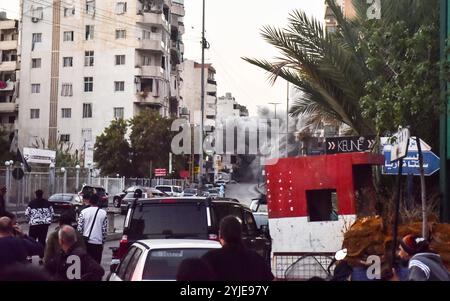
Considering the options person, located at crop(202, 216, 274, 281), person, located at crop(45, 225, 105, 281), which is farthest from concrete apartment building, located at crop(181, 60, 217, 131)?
person, located at crop(202, 216, 274, 281)

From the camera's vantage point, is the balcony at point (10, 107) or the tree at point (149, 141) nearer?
the tree at point (149, 141)

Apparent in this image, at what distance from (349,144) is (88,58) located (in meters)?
62.1

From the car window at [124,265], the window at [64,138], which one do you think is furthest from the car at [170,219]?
the window at [64,138]

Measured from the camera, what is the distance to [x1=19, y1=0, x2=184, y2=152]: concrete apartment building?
73125 millimetres

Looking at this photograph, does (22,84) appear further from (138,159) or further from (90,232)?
(90,232)

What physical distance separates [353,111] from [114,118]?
58.5 meters

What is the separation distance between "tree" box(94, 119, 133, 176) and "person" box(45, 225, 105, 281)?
58.1 meters

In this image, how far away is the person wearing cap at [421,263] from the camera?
239 inches

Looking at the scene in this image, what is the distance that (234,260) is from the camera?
5.62 meters

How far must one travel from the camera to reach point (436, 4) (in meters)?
15.2

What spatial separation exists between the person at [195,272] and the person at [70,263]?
2.31 meters

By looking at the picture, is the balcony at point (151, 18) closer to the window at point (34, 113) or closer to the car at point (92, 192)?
the window at point (34, 113)

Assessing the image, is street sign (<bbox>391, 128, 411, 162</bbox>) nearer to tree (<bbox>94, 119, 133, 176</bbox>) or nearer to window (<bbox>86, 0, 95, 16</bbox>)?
tree (<bbox>94, 119, 133, 176</bbox>)
